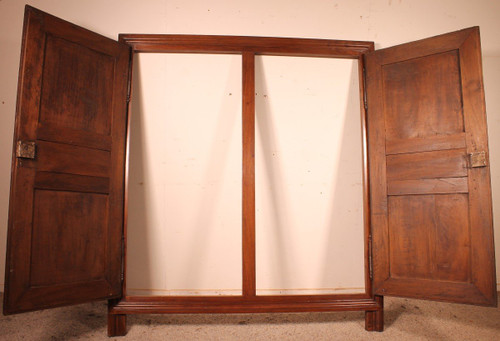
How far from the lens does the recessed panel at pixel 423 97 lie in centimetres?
167

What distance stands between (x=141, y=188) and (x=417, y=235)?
1658 millimetres

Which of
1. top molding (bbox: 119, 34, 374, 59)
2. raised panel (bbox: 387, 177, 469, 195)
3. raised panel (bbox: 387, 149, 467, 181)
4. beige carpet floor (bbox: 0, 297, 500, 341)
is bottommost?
beige carpet floor (bbox: 0, 297, 500, 341)

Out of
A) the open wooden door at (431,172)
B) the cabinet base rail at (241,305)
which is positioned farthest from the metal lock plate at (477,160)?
the cabinet base rail at (241,305)

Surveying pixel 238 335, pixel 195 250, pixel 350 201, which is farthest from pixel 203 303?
pixel 350 201

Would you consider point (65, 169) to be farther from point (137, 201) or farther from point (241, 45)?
point (241, 45)

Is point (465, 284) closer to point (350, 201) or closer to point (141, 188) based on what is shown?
point (350, 201)

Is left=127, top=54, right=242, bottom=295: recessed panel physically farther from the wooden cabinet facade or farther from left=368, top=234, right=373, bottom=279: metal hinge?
left=368, top=234, right=373, bottom=279: metal hinge

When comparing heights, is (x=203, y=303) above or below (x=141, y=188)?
below

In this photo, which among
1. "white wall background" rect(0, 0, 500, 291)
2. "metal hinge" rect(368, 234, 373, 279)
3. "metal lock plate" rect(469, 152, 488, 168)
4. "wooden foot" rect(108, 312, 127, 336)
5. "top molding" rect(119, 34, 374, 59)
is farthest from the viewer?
"white wall background" rect(0, 0, 500, 291)

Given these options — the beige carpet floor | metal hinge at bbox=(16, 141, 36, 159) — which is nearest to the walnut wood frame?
the beige carpet floor

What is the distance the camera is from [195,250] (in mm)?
2033

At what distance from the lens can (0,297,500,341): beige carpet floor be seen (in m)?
1.64

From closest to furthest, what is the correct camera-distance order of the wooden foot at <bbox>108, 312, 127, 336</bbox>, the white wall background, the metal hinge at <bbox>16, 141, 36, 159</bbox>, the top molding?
1. the metal hinge at <bbox>16, 141, 36, 159</bbox>
2. the wooden foot at <bbox>108, 312, 127, 336</bbox>
3. the top molding
4. the white wall background

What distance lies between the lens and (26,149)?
4.70 feet
